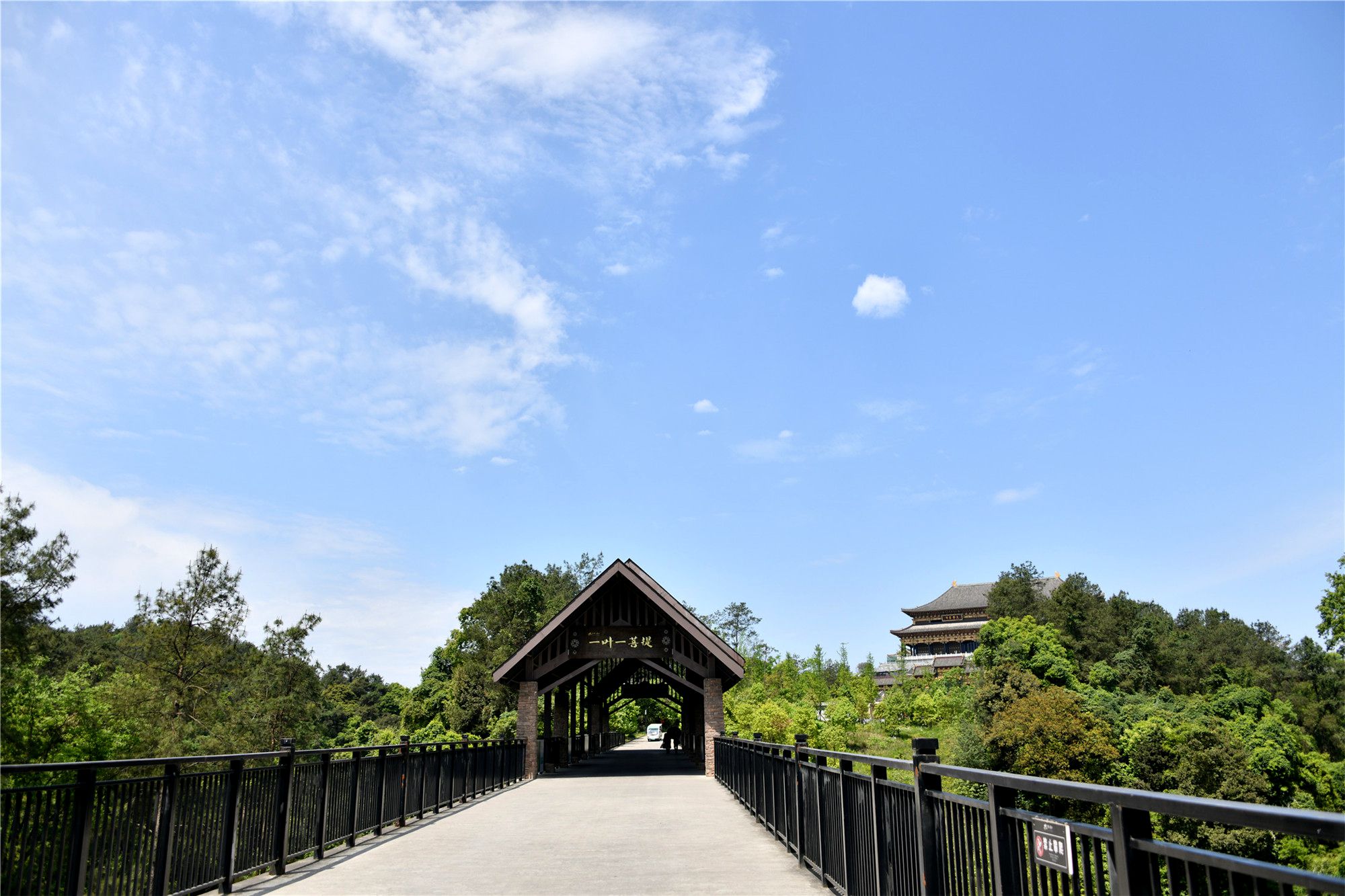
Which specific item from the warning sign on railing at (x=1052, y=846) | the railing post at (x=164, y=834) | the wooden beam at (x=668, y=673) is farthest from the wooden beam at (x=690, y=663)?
the warning sign on railing at (x=1052, y=846)

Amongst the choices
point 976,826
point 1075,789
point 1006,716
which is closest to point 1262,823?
point 1075,789

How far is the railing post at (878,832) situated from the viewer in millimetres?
5297

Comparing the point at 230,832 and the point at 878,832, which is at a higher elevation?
the point at 878,832

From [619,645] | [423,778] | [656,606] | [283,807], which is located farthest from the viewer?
[619,645]

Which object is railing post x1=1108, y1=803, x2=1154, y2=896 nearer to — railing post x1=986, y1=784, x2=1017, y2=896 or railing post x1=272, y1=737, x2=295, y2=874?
railing post x1=986, y1=784, x2=1017, y2=896

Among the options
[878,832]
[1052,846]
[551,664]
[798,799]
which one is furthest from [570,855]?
[551,664]

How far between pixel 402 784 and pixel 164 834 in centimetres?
593

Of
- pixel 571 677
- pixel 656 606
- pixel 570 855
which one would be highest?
pixel 656 606

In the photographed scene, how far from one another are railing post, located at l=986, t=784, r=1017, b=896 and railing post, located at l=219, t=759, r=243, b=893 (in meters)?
6.18

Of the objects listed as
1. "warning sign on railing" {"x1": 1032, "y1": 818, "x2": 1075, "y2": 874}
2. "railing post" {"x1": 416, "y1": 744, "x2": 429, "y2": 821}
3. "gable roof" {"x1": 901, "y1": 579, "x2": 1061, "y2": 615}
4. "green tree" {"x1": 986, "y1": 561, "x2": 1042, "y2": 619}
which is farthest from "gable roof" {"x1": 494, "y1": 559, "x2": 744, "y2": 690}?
"gable roof" {"x1": 901, "y1": 579, "x2": 1061, "y2": 615}

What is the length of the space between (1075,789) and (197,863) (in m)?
6.52

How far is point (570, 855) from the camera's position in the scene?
9258mm

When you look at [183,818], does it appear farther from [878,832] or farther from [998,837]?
[998,837]

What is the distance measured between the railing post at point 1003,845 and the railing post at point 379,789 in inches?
351
